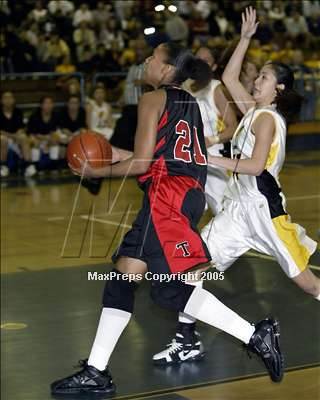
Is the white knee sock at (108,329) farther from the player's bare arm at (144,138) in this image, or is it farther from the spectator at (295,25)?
the spectator at (295,25)

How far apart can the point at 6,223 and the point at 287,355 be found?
19.3 feet

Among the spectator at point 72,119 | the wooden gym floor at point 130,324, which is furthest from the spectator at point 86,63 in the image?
the wooden gym floor at point 130,324

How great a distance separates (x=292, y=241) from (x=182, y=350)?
90 cm

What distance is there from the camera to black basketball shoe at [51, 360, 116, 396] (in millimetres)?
5195

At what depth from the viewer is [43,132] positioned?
14.6m

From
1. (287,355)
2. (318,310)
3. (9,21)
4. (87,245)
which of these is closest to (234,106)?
(318,310)

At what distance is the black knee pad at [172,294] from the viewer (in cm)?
517

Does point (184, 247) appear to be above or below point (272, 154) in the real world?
below

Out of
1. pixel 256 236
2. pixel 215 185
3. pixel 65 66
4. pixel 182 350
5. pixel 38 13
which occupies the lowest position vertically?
pixel 65 66

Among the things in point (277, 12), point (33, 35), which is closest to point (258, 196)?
point (33, 35)

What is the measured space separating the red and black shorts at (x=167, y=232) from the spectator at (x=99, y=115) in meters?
9.89

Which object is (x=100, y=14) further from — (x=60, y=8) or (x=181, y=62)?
(x=181, y=62)

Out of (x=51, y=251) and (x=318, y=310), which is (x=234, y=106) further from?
(x=51, y=251)

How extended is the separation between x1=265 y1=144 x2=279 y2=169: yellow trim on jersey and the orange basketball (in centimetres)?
92
